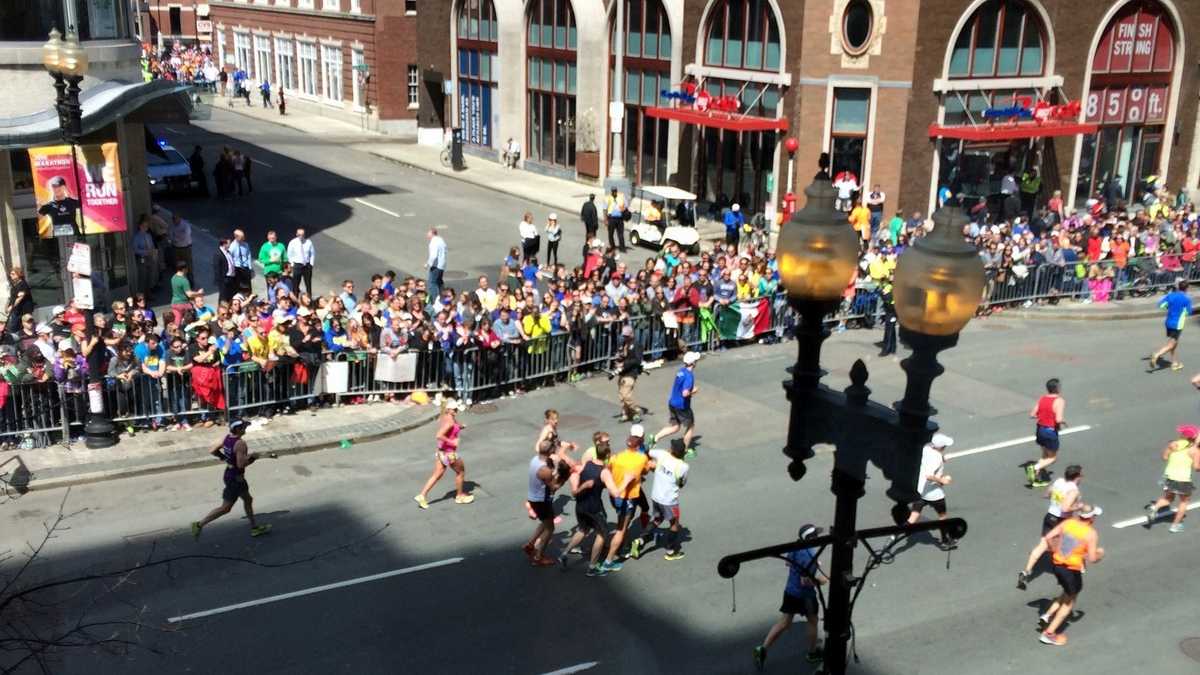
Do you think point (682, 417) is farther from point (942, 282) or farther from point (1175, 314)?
point (942, 282)

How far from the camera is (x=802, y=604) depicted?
1109 cm

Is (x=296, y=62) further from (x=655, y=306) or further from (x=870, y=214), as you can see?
(x=655, y=306)

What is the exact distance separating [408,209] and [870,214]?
45.7 feet

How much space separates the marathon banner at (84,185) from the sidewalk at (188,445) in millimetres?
4847

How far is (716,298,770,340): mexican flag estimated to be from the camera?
22344mm

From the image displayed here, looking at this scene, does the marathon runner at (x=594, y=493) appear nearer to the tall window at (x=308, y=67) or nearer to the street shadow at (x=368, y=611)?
the street shadow at (x=368, y=611)

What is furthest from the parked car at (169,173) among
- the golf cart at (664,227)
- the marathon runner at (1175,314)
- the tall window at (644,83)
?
the marathon runner at (1175,314)

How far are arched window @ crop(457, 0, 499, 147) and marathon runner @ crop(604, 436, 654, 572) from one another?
33383 millimetres

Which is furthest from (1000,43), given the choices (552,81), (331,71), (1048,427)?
(331,71)

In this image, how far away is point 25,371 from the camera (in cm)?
1648

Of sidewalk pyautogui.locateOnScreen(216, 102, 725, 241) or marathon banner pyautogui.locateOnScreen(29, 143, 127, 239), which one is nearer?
marathon banner pyautogui.locateOnScreen(29, 143, 127, 239)

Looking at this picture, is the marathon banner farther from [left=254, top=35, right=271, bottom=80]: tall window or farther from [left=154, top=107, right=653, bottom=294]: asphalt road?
[left=254, top=35, right=271, bottom=80]: tall window

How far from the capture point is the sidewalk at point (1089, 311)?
25.8m

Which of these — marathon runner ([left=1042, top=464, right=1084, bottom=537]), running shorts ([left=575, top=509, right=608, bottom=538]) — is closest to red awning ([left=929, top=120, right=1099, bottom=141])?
marathon runner ([left=1042, top=464, right=1084, bottom=537])
